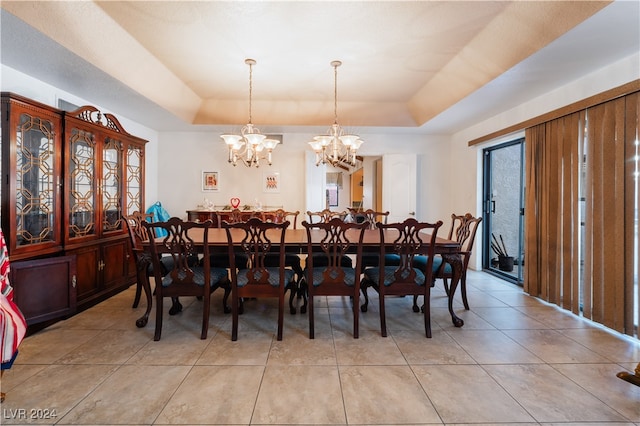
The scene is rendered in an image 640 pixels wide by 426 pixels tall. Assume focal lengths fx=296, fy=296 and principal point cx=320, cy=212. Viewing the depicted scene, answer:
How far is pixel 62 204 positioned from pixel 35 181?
29cm

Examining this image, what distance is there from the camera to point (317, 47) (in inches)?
117

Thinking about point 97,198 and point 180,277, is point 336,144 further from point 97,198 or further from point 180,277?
point 97,198

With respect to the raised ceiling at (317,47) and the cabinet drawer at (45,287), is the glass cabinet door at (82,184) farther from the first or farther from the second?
the raised ceiling at (317,47)

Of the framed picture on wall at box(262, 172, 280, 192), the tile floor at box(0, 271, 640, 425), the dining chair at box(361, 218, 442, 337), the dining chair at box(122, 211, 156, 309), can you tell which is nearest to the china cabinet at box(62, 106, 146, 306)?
the dining chair at box(122, 211, 156, 309)

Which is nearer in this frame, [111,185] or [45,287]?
[45,287]

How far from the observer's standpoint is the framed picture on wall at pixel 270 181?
17.6 ft

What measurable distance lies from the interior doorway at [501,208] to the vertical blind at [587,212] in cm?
111

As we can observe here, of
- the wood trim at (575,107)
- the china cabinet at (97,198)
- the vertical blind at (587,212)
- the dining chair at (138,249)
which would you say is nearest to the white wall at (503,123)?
the wood trim at (575,107)

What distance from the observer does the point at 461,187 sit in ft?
16.6

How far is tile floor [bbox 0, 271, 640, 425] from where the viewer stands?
61.3 inches

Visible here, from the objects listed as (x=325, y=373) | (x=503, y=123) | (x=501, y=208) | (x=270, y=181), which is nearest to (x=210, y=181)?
(x=270, y=181)

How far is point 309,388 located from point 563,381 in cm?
158

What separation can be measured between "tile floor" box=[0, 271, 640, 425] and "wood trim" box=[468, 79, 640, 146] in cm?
199

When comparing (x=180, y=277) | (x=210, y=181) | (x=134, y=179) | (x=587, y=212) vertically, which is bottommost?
(x=180, y=277)
